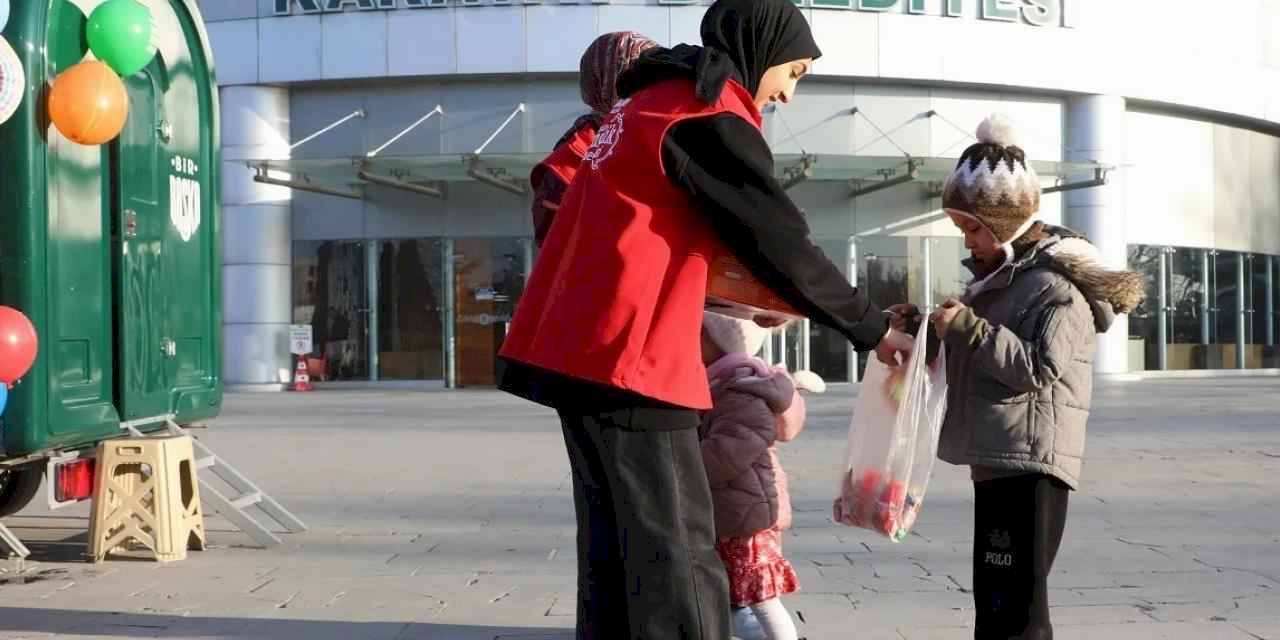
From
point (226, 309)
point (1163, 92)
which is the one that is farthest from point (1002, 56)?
point (226, 309)

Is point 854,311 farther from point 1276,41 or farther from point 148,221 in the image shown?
point 1276,41

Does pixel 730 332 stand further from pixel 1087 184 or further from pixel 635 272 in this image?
pixel 1087 184

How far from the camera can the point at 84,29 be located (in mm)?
6156

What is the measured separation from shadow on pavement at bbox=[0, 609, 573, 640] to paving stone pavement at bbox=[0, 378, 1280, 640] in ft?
0.04

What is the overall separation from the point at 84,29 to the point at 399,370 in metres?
19.0

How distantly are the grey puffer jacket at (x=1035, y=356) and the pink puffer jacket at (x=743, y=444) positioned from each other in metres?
0.55

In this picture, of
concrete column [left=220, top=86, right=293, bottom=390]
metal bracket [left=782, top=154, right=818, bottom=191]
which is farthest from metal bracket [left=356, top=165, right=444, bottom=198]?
metal bracket [left=782, top=154, right=818, bottom=191]

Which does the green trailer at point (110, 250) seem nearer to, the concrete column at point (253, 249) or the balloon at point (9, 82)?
the balloon at point (9, 82)

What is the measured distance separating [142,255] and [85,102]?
117 centimetres

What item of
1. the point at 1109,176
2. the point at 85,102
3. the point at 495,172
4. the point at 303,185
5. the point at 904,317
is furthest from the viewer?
the point at 1109,176

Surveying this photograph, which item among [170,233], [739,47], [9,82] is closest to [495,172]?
[170,233]

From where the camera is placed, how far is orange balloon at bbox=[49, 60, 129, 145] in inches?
224

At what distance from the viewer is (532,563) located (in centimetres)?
629

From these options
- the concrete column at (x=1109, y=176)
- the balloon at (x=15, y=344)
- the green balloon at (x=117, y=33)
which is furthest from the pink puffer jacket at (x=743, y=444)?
the concrete column at (x=1109, y=176)
